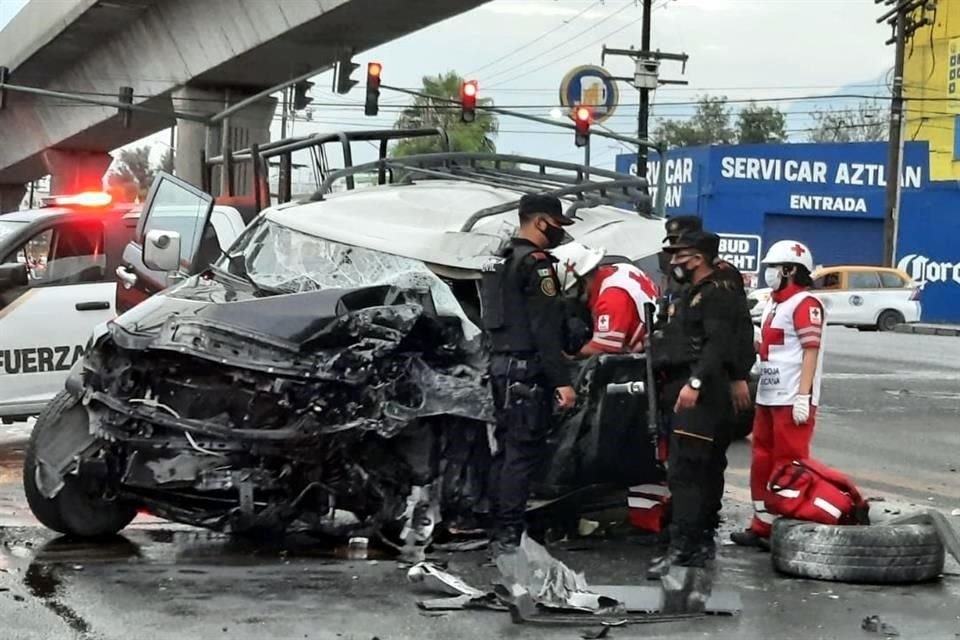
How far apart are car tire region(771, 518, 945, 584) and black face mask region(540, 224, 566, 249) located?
179 centimetres

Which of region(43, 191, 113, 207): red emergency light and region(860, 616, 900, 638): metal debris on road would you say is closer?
region(860, 616, 900, 638): metal debris on road

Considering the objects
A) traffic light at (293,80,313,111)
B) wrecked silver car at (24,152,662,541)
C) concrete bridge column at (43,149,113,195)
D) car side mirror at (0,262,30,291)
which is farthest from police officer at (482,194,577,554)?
concrete bridge column at (43,149,113,195)

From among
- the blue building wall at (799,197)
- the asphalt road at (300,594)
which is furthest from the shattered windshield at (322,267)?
the blue building wall at (799,197)

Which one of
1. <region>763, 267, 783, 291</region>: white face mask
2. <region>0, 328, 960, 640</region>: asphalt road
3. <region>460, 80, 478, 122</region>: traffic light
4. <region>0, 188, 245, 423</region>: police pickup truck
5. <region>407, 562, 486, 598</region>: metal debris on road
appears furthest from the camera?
<region>460, 80, 478, 122</region>: traffic light

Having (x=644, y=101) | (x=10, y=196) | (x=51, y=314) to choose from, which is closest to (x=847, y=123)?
(x=10, y=196)

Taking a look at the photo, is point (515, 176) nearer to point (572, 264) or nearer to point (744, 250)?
point (572, 264)

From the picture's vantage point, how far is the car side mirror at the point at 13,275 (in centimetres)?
905

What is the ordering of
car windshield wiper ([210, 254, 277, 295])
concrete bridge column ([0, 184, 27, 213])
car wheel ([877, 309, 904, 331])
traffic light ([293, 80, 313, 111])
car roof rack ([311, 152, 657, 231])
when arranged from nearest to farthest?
car windshield wiper ([210, 254, 277, 295]) → car roof rack ([311, 152, 657, 231]) → traffic light ([293, 80, 313, 111]) → car wheel ([877, 309, 904, 331]) → concrete bridge column ([0, 184, 27, 213])

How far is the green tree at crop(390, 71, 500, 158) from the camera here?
28656 millimetres

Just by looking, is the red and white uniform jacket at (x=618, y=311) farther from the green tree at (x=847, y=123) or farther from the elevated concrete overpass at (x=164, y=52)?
the green tree at (x=847, y=123)

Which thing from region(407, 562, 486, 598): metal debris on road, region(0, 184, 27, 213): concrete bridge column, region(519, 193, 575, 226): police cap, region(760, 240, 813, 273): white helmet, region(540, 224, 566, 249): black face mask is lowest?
region(407, 562, 486, 598): metal debris on road

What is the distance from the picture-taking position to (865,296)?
2875cm

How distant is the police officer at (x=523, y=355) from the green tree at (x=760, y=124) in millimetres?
76380

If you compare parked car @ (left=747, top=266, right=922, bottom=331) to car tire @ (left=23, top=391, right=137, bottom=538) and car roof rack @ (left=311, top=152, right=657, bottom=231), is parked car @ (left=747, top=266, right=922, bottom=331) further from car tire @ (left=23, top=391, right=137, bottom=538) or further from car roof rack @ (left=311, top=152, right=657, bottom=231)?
car tire @ (left=23, top=391, right=137, bottom=538)
